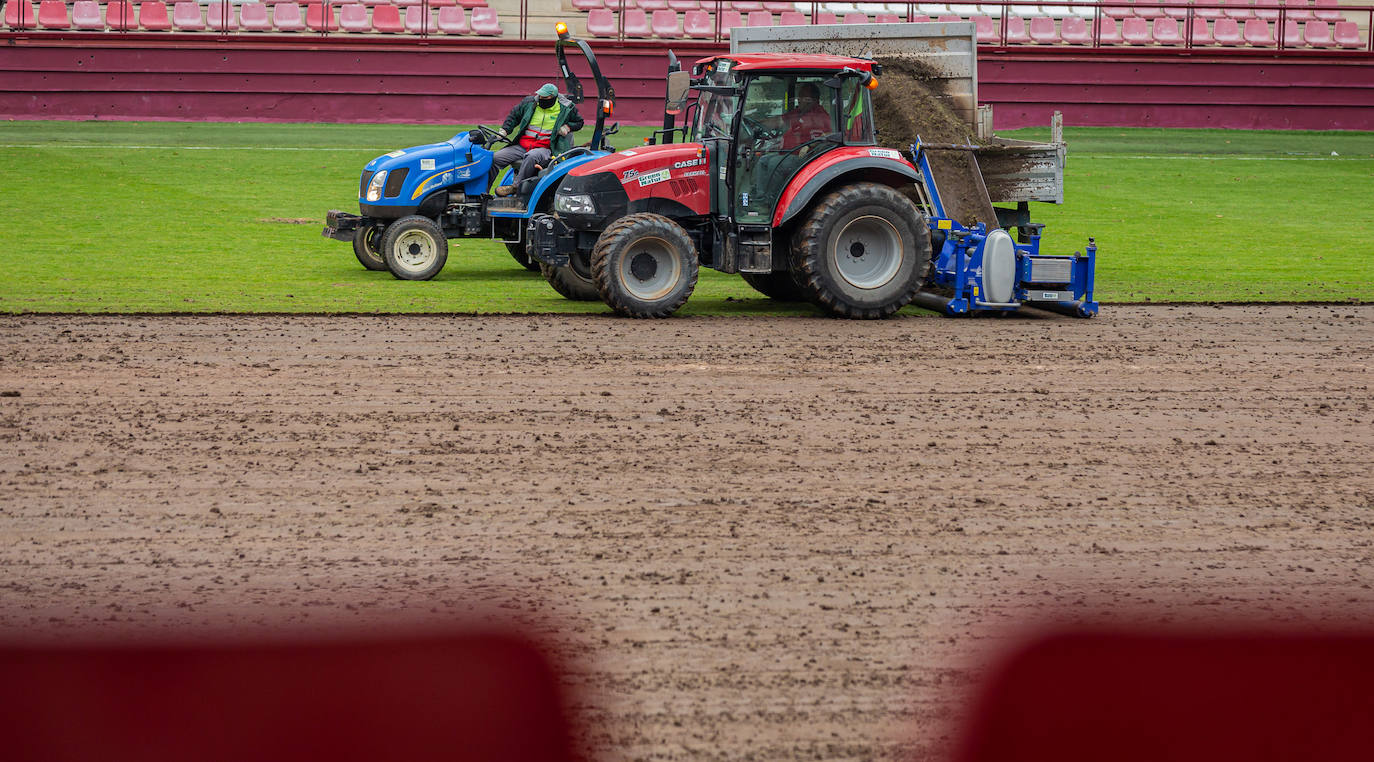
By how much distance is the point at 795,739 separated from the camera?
397 cm

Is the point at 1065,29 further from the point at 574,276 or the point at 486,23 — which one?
the point at 574,276

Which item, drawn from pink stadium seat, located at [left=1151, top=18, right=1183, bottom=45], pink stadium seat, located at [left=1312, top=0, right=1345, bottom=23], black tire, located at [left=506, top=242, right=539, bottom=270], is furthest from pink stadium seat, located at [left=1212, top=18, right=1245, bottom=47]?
black tire, located at [left=506, top=242, right=539, bottom=270]

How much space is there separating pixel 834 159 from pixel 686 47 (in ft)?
61.4

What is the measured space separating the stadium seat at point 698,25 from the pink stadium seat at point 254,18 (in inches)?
368

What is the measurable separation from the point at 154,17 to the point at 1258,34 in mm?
25178

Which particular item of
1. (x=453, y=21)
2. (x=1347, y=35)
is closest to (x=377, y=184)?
(x=453, y=21)

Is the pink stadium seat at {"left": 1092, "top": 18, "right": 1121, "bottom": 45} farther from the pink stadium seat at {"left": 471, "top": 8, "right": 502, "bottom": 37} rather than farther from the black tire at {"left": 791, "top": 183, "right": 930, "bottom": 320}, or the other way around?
the black tire at {"left": 791, "top": 183, "right": 930, "bottom": 320}

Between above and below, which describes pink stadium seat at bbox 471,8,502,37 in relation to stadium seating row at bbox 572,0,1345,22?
below

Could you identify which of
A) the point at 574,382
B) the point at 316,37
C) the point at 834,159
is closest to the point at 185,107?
the point at 316,37

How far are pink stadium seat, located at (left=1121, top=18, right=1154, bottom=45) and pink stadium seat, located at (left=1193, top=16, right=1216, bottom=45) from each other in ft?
3.44

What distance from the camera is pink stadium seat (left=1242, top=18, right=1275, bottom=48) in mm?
33188

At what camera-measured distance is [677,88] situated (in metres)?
11.8

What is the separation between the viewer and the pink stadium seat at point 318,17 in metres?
31.1

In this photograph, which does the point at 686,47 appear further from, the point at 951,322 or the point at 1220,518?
the point at 1220,518
